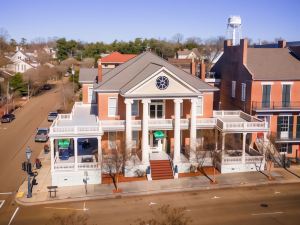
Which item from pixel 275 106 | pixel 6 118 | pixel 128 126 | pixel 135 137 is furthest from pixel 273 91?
pixel 6 118

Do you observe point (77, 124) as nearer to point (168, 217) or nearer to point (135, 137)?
point (135, 137)

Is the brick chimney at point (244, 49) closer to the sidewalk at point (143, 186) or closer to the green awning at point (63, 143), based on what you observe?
the sidewalk at point (143, 186)

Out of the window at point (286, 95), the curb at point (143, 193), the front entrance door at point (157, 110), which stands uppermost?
the window at point (286, 95)

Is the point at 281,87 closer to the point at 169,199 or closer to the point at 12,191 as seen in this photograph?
the point at 169,199

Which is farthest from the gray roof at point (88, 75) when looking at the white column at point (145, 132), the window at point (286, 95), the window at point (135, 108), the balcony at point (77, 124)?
the window at point (286, 95)

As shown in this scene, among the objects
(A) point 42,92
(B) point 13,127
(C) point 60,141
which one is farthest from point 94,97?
(A) point 42,92

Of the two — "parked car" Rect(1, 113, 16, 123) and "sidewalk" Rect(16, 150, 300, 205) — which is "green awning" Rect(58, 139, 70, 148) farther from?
"parked car" Rect(1, 113, 16, 123)
